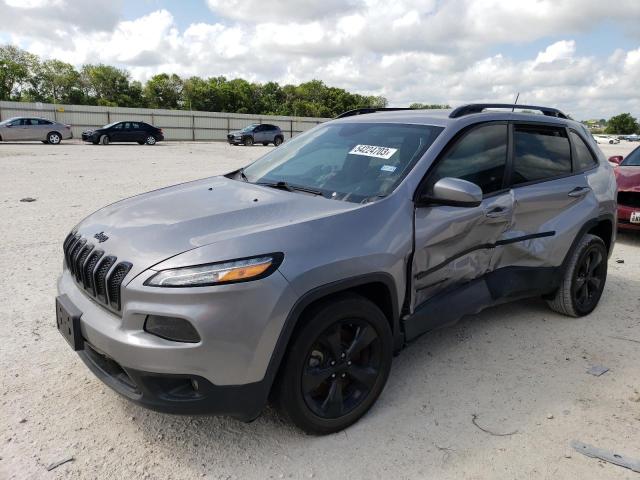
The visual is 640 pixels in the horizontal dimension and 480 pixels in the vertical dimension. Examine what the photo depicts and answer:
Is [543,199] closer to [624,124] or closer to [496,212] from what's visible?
[496,212]

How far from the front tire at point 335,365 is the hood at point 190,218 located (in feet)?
1.64

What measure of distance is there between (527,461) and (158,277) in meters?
2.01

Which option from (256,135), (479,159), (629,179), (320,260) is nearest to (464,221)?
(479,159)

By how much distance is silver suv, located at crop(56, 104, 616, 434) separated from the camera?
7.61 feet

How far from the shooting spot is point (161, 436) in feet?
9.07

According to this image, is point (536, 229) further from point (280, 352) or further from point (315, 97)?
point (315, 97)

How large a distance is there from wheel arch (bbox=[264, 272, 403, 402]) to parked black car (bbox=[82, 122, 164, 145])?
1084 inches

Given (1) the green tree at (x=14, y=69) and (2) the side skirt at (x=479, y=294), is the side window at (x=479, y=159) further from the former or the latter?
(1) the green tree at (x=14, y=69)

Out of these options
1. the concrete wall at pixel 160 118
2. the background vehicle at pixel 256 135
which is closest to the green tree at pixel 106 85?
the concrete wall at pixel 160 118

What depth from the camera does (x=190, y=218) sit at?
276 centimetres

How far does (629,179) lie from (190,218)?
21.8 ft

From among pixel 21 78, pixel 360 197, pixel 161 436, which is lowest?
pixel 161 436

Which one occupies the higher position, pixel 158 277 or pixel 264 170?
pixel 264 170

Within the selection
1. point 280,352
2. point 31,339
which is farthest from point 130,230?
point 31,339
